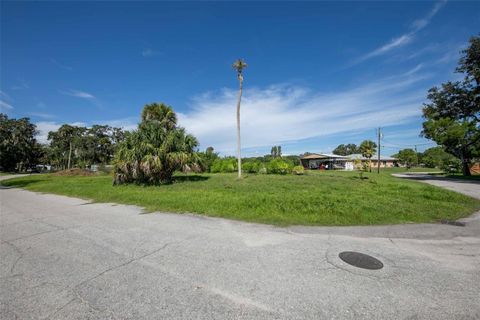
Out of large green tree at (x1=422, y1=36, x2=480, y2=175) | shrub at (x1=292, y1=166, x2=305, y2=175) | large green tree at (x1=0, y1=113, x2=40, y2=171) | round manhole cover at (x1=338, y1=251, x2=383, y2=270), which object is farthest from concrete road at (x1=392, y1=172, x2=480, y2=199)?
large green tree at (x1=0, y1=113, x2=40, y2=171)

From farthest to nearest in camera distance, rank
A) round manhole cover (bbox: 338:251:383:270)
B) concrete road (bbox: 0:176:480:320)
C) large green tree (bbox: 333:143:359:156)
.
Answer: large green tree (bbox: 333:143:359:156), round manhole cover (bbox: 338:251:383:270), concrete road (bbox: 0:176:480:320)

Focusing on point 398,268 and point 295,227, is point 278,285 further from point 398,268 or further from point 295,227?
point 295,227

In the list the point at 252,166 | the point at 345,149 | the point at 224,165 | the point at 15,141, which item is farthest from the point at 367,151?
the point at 345,149

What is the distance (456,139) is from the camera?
22.1 meters

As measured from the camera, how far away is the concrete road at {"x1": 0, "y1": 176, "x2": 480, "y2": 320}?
2.50 m

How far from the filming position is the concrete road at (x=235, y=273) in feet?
8.20

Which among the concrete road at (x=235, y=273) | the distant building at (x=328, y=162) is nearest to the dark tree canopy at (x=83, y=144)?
the distant building at (x=328, y=162)

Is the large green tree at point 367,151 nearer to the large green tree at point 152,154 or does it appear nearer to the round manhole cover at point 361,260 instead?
the large green tree at point 152,154

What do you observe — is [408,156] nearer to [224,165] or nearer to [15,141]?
[224,165]

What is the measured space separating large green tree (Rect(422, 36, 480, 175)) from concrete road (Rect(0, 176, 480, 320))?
20291mm

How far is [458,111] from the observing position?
20.4 meters

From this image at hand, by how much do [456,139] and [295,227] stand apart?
84.9ft

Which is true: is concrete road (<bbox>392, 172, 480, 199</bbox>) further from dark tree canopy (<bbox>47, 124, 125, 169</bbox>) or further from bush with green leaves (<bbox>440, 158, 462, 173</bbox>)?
dark tree canopy (<bbox>47, 124, 125, 169</bbox>)

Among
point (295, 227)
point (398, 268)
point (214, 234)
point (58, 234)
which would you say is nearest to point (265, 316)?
point (398, 268)
